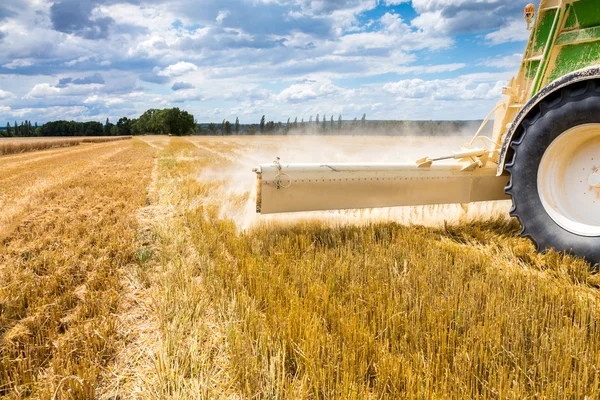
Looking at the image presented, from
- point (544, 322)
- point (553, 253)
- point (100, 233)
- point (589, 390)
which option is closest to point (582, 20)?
point (553, 253)

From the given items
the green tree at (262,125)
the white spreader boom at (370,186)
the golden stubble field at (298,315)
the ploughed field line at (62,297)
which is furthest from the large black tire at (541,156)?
the green tree at (262,125)

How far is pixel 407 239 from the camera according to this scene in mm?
3529

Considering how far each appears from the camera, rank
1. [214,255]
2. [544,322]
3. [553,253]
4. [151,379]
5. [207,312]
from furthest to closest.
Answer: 1. [214,255]
2. [553,253]
3. [207,312]
4. [544,322]
5. [151,379]

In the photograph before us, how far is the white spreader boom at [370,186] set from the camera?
3.64 meters

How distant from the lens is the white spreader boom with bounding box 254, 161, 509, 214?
3637mm

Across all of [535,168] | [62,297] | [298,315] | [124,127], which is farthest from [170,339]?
[124,127]

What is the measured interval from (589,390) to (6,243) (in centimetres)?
481

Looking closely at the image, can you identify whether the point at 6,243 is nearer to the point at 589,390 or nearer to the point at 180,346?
the point at 180,346

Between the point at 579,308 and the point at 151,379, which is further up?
the point at 579,308

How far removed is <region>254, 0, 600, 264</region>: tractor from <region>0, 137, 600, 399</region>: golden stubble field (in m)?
0.31

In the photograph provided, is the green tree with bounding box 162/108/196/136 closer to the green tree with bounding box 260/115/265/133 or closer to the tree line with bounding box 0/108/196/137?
the tree line with bounding box 0/108/196/137

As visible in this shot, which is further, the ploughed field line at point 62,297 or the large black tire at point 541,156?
the large black tire at point 541,156

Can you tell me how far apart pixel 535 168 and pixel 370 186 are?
1.33 metres

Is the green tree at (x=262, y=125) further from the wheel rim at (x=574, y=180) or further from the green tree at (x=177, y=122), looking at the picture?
the wheel rim at (x=574, y=180)
